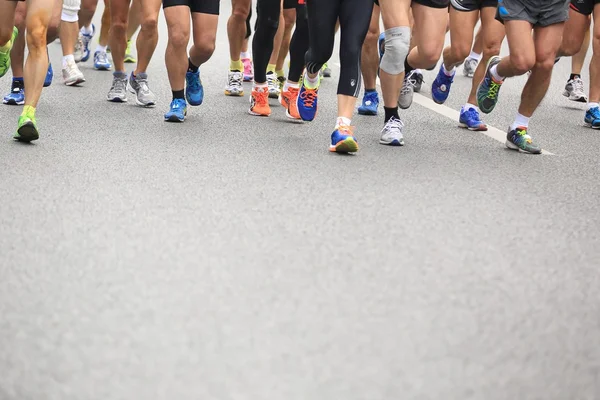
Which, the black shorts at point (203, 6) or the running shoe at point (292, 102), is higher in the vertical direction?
the black shorts at point (203, 6)

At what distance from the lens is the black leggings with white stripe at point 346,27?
25.1 ft

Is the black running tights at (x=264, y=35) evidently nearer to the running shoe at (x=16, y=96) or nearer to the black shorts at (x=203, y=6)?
the black shorts at (x=203, y=6)

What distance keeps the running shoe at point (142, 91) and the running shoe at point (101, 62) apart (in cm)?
273

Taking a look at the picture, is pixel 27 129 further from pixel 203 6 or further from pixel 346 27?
pixel 346 27

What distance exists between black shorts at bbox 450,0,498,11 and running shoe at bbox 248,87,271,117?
1744 millimetres

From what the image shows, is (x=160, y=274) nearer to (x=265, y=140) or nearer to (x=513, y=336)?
(x=513, y=336)

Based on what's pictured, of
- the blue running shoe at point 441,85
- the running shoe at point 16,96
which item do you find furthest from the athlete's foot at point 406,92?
the running shoe at point 16,96

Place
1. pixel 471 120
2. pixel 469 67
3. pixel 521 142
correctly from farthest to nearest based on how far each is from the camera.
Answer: pixel 469 67, pixel 471 120, pixel 521 142

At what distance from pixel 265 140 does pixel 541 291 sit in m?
4.04

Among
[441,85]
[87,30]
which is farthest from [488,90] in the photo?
[87,30]

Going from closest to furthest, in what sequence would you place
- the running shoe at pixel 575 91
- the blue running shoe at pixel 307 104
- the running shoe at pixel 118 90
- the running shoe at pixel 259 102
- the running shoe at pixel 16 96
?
the blue running shoe at pixel 307 104 < the running shoe at pixel 16 96 < the running shoe at pixel 259 102 < the running shoe at pixel 118 90 < the running shoe at pixel 575 91

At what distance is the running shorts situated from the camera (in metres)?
8.15

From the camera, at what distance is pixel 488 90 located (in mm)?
9023

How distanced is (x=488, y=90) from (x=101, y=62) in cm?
523
